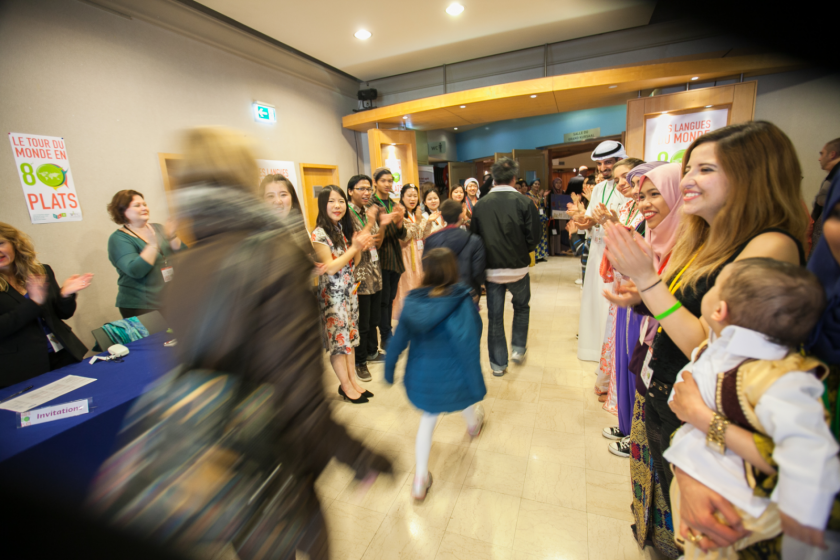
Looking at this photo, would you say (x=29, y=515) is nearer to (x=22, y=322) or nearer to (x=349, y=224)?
(x=22, y=322)

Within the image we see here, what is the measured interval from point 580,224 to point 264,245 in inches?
98.3

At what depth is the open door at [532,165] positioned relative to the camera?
830 centimetres

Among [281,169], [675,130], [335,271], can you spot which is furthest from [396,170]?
[335,271]

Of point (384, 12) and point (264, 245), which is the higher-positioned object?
point (384, 12)

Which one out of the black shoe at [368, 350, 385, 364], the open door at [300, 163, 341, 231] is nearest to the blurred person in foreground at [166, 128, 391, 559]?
the black shoe at [368, 350, 385, 364]

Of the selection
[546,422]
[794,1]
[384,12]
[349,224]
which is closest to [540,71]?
[384,12]

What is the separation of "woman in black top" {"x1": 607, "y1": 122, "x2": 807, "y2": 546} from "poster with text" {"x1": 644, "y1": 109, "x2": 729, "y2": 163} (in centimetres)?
451

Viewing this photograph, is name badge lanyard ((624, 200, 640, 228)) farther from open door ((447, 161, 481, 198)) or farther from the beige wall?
open door ((447, 161, 481, 198))

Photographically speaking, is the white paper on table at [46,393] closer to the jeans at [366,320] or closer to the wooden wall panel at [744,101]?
the jeans at [366,320]

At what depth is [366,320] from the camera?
323 centimetres

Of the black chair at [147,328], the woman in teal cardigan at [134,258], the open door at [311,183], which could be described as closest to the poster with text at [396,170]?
the open door at [311,183]

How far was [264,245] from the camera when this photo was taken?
31.1 inches

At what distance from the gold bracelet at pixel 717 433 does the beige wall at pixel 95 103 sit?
3410 millimetres

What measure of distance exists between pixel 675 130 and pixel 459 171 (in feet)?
18.6
